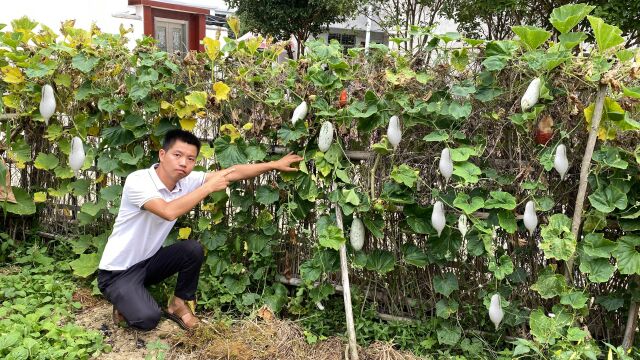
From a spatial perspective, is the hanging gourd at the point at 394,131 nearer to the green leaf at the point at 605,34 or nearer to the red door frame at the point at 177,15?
the green leaf at the point at 605,34

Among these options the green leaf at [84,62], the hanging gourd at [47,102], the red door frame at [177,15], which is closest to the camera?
the green leaf at [84,62]

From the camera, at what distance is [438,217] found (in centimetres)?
252

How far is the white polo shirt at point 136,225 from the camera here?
274 cm

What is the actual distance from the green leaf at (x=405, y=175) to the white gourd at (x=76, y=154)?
75.1 inches

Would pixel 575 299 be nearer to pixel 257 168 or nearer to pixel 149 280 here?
pixel 257 168

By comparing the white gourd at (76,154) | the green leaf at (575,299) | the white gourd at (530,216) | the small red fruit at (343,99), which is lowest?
the green leaf at (575,299)

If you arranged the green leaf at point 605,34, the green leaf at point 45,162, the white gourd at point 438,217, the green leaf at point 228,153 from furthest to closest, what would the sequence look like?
1. the green leaf at point 45,162
2. the green leaf at point 228,153
3. the white gourd at point 438,217
4. the green leaf at point 605,34

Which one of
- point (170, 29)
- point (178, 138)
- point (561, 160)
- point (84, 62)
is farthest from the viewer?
point (170, 29)

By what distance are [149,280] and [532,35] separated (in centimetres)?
227

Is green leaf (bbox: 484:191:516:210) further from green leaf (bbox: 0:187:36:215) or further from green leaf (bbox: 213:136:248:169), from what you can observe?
green leaf (bbox: 0:187:36:215)

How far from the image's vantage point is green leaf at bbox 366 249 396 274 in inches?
109

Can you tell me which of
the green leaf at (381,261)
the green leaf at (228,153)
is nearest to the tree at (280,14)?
the green leaf at (228,153)

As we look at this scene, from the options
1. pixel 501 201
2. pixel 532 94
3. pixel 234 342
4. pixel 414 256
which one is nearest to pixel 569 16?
pixel 532 94

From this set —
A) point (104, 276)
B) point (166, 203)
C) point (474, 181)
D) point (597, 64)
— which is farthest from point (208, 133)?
point (597, 64)
